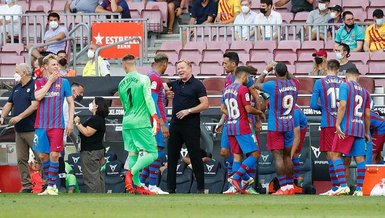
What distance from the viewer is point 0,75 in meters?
29.1

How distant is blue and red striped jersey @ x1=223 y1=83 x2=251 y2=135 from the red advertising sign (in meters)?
6.69

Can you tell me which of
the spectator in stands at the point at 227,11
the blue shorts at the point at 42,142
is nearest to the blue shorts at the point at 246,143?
the blue shorts at the point at 42,142

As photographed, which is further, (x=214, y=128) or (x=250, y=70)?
(x=214, y=128)

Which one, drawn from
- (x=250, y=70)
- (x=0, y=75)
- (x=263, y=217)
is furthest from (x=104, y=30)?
(x=263, y=217)

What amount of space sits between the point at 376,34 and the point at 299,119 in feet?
20.1

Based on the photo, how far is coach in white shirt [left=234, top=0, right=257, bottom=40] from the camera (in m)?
29.0

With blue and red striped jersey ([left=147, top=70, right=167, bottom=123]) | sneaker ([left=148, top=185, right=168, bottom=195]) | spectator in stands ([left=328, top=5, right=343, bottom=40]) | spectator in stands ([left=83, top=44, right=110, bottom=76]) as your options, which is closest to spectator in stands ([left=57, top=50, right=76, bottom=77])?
spectator in stands ([left=83, top=44, right=110, bottom=76])

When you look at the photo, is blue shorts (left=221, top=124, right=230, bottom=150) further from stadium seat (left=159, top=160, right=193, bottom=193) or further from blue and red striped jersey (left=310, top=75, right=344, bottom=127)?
blue and red striped jersey (left=310, top=75, right=344, bottom=127)

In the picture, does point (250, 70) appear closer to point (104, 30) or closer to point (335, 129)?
point (335, 129)

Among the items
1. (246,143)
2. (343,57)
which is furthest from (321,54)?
(246,143)

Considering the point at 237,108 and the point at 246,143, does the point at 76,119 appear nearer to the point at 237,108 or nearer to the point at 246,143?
the point at 237,108

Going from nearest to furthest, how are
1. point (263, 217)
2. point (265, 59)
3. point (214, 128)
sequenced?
point (263, 217) → point (214, 128) → point (265, 59)

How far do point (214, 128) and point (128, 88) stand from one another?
340 centimetres

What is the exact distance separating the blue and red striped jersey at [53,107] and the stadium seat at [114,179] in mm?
2253
